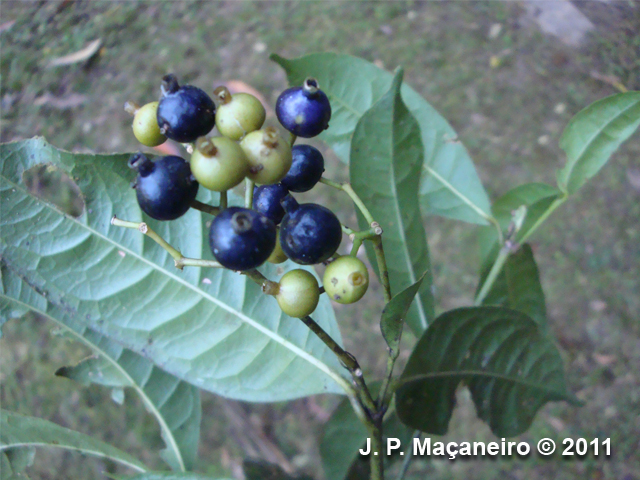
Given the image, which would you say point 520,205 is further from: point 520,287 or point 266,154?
point 266,154

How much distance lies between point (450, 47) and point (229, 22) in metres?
1.45

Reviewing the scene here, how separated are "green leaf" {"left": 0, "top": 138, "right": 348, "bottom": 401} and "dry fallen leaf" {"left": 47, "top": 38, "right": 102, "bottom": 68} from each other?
288 centimetres

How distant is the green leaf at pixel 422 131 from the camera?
1.19m

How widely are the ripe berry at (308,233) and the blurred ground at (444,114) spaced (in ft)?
5.80

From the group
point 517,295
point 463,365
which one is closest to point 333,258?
point 463,365

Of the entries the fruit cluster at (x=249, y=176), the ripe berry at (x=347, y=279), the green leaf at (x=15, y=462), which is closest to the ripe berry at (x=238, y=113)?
the fruit cluster at (x=249, y=176)

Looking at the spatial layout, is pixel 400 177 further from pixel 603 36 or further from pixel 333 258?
pixel 603 36

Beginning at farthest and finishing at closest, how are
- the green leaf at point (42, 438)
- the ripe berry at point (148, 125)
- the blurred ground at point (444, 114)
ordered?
the blurred ground at point (444, 114)
the green leaf at point (42, 438)
the ripe berry at point (148, 125)

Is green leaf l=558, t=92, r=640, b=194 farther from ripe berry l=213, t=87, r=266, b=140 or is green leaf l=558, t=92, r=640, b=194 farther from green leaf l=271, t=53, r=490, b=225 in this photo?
ripe berry l=213, t=87, r=266, b=140

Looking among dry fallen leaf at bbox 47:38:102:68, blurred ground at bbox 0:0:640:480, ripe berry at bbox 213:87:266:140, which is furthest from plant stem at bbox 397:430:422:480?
dry fallen leaf at bbox 47:38:102:68

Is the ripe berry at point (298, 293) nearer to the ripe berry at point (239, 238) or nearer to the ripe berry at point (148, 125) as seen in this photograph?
the ripe berry at point (239, 238)

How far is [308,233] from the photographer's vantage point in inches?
24.1

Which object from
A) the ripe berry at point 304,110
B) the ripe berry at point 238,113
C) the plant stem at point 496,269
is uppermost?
the ripe berry at point 238,113

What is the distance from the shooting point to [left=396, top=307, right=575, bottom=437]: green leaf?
931 mm
